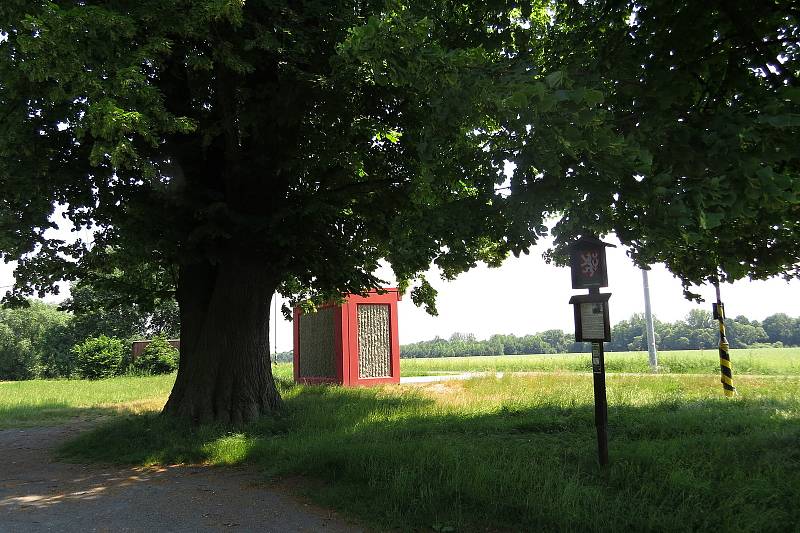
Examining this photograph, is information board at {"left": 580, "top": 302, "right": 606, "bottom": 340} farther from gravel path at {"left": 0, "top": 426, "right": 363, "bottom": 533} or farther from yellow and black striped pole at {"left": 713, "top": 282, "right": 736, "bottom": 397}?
yellow and black striped pole at {"left": 713, "top": 282, "right": 736, "bottom": 397}

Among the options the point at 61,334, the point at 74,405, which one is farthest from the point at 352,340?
the point at 61,334

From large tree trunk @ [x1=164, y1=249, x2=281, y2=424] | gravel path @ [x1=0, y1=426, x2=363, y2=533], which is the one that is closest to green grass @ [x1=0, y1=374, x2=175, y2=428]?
large tree trunk @ [x1=164, y1=249, x2=281, y2=424]

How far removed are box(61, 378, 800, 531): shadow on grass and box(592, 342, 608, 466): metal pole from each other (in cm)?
16

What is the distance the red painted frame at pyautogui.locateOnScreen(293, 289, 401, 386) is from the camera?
19.1 metres

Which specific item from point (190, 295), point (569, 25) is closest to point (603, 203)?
point (569, 25)

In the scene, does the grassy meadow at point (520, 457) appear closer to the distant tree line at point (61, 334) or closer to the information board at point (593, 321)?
the information board at point (593, 321)

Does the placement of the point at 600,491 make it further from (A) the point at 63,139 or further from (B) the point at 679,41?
(A) the point at 63,139

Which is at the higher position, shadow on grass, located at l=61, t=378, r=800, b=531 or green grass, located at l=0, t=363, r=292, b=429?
shadow on grass, located at l=61, t=378, r=800, b=531

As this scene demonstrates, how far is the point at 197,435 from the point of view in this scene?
909 centimetres

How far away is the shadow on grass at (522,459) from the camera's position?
15.5 feet

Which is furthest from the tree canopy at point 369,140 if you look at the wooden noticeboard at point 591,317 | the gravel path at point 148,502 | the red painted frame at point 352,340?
the red painted frame at point 352,340

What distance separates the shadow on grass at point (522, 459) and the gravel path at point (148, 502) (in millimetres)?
406

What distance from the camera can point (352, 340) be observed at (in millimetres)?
19406

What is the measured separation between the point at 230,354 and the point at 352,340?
9249 millimetres
